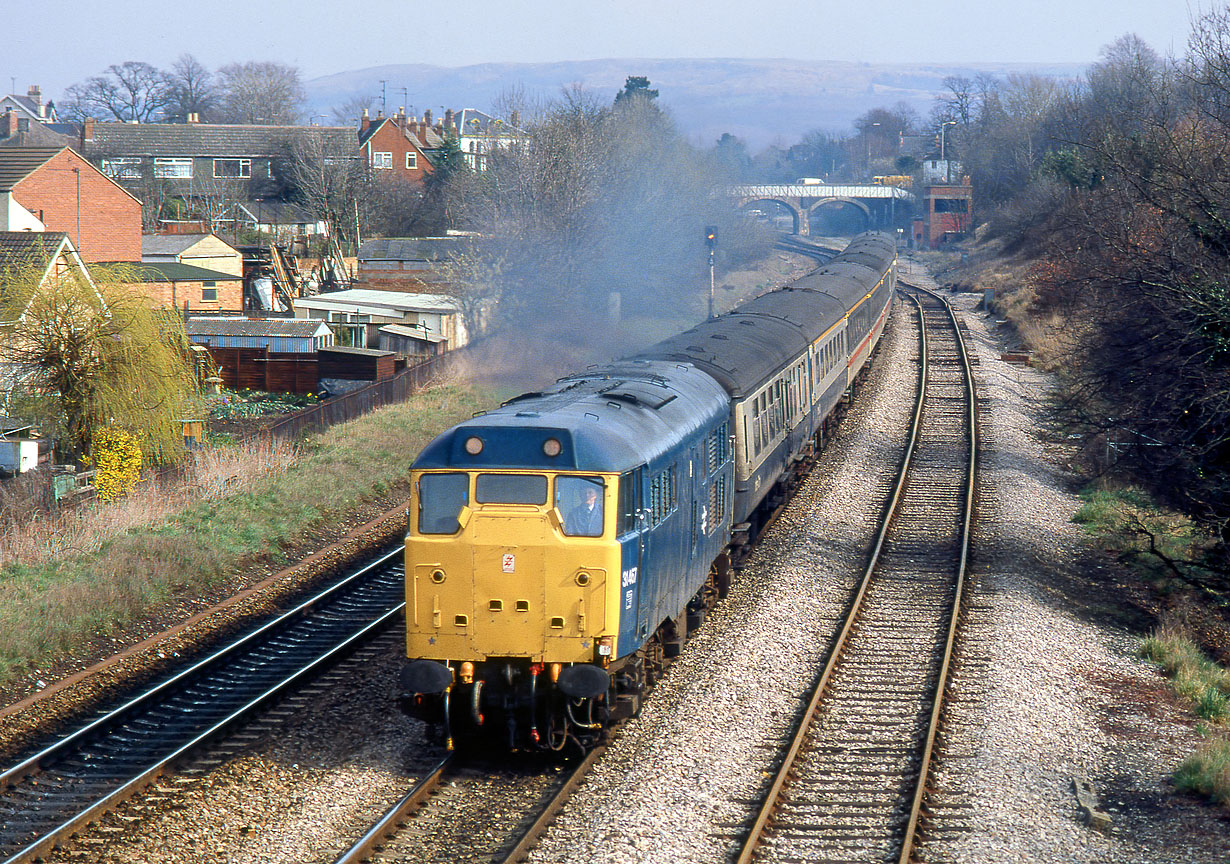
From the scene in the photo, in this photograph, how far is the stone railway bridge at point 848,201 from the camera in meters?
117

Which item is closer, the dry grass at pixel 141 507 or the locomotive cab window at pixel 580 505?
the locomotive cab window at pixel 580 505

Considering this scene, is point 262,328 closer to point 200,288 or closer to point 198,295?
point 198,295

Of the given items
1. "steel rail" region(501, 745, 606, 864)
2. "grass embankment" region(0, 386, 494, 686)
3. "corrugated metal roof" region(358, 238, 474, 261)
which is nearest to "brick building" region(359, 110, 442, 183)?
"corrugated metal roof" region(358, 238, 474, 261)

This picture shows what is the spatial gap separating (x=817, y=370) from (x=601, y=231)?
99.7 feet

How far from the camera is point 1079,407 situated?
18.4 m

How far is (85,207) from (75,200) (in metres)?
0.56

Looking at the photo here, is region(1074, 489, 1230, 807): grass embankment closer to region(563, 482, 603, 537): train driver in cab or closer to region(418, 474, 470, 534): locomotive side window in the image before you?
region(563, 482, 603, 537): train driver in cab

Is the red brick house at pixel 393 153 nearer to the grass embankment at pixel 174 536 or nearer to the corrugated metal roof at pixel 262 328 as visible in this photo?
the corrugated metal roof at pixel 262 328

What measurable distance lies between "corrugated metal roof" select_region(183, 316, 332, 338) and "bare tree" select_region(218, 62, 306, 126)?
84.6m

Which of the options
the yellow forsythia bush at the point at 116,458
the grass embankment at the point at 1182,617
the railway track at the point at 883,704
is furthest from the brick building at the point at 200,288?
the grass embankment at the point at 1182,617

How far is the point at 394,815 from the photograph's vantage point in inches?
377

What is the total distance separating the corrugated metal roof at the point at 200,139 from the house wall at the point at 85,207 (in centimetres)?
2839

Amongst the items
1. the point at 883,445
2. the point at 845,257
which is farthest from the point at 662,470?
the point at 845,257

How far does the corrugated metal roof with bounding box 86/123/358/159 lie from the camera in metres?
80.6
